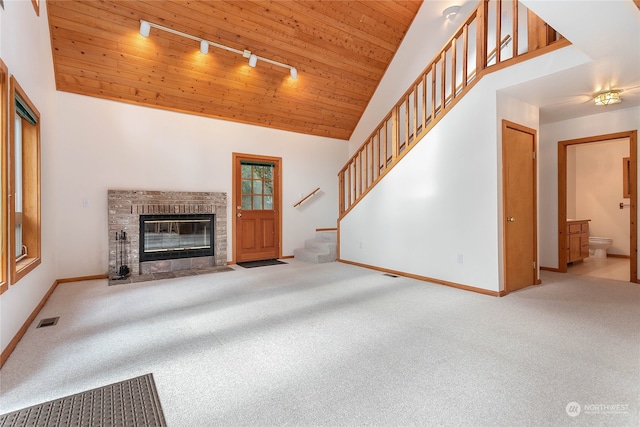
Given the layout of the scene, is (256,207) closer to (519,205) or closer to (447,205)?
(447,205)

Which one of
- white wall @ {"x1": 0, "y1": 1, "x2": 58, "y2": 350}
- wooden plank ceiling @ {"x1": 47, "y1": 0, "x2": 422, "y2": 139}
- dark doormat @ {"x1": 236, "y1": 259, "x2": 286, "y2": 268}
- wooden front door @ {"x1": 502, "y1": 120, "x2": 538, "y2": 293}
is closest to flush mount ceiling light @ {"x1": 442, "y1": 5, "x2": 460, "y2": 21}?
wooden plank ceiling @ {"x1": 47, "y1": 0, "x2": 422, "y2": 139}

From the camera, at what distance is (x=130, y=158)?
499 centimetres

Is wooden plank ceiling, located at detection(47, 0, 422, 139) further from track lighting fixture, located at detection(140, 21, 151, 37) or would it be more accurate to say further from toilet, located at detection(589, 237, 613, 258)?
toilet, located at detection(589, 237, 613, 258)

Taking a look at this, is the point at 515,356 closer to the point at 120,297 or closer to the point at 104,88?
the point at 120,297

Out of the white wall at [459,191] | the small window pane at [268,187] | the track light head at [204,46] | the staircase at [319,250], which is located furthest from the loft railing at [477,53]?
the track light head at [204,46]

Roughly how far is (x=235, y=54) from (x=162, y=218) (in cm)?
295

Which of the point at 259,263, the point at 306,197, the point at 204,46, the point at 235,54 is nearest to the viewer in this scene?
the point at 204,46

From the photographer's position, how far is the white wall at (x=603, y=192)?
6.56 m

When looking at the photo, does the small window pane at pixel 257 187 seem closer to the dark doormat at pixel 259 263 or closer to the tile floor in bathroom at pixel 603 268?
the dark doormat at pixel 259 263

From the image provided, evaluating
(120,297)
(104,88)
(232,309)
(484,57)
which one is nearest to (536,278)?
(484,57)

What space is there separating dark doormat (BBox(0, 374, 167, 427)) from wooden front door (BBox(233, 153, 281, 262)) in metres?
4.32

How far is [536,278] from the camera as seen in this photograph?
13.8 feet

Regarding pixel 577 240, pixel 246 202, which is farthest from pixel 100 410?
pixel 577 240

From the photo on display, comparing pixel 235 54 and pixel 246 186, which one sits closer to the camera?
pixel 235 54
